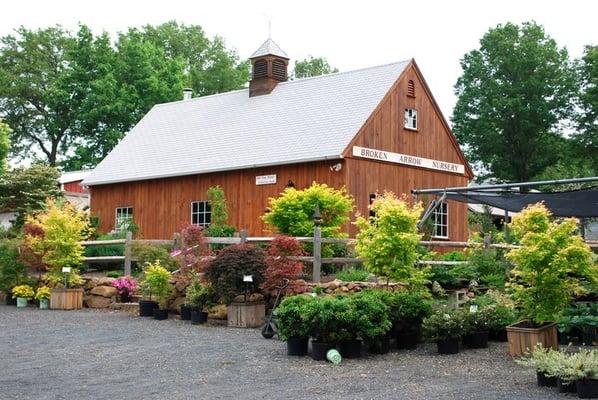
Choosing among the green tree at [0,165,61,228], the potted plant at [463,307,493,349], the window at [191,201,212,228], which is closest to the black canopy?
the potted plant at [463,307,493,349]

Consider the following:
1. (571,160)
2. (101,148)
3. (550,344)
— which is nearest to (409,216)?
(550,344)

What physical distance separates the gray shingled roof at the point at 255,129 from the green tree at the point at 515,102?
60.1 ft

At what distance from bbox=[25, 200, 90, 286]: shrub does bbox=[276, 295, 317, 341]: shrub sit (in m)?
8.37

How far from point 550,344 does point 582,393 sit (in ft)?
8.34

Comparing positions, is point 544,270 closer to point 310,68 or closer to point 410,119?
A: point 410,119

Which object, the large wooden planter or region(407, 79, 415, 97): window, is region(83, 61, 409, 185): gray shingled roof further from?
the large wooden planter

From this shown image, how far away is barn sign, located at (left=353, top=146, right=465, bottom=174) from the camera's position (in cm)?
2045

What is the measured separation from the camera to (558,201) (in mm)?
13695

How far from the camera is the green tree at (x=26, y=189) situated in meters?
29.0

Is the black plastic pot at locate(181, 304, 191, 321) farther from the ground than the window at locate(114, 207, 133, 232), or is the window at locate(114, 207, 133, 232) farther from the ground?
the window at locate(114, 207, 133, 232)

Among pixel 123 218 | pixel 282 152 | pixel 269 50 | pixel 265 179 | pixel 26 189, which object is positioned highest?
pixel 269 50

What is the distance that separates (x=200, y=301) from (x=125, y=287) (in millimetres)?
3177

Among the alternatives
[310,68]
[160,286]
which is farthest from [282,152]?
[310,68]

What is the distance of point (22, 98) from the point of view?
153 feet
